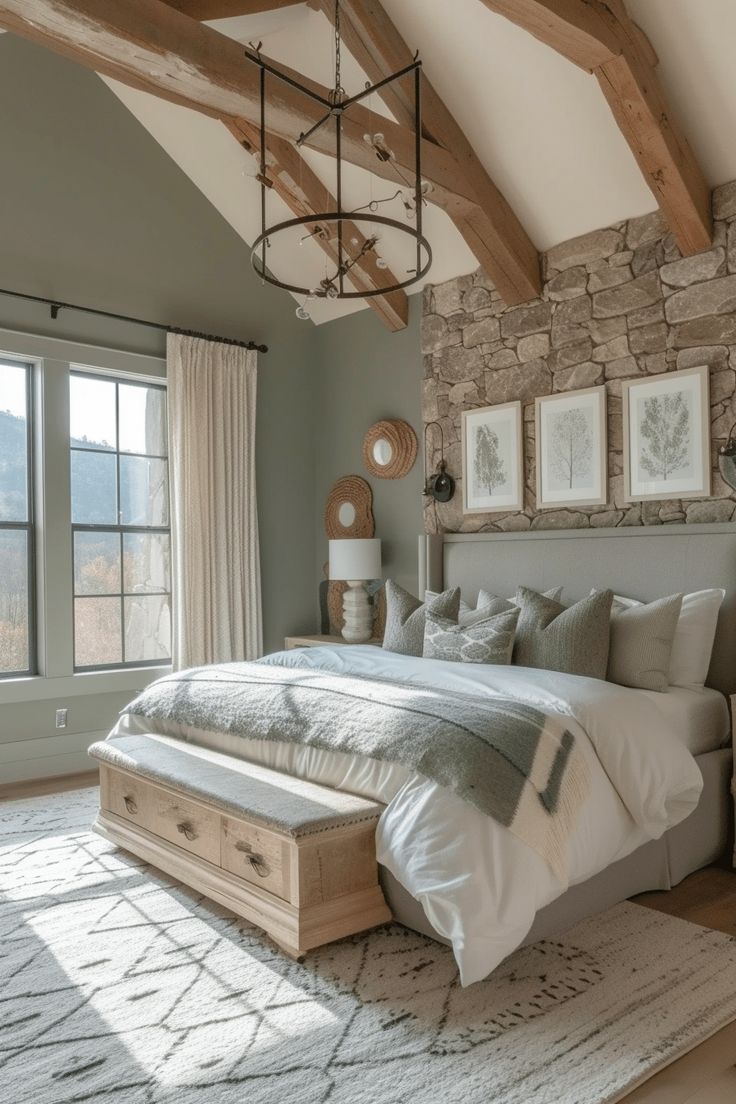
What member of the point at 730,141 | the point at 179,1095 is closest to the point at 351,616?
the point at 730,141

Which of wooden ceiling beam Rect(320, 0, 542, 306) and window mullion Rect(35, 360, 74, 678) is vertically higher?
wooden ceiling beam Rect(320, 0, 542, 306)

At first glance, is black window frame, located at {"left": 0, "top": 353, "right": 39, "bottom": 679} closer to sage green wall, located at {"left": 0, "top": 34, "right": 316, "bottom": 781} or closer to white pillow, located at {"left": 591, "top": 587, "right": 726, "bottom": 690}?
sage green wall, located at {"left": 0, "top": 34, "right": 316, "bottom": 781}

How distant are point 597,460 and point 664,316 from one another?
0.79 meters

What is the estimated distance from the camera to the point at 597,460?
4477 mm

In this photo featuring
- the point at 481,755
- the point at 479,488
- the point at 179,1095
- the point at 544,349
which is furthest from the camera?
the point at 479,488

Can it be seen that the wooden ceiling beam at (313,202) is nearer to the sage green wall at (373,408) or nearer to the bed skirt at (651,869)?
the sage green wall at (373,408)

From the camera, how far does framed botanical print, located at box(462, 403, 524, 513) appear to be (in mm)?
4898

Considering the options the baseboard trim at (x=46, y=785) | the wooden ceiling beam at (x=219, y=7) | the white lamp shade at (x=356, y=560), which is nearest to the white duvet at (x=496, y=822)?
the baseboard trim at (x=46, y=785)

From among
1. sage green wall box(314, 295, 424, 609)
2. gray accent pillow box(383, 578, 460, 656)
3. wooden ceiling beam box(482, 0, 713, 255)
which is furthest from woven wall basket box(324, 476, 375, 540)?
wooden ceiling beam box(482, 0, 713, 255)

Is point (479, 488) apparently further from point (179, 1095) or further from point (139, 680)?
point (179, 1095)

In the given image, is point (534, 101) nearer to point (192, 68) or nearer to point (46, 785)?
point (192, 68)

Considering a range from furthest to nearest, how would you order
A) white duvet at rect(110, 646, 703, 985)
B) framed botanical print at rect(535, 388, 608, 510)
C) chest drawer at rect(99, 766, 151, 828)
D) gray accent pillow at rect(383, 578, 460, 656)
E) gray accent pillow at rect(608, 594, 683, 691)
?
framed botanical print at rect(535, 388, 608, 510) < gray accent pillow at rect(383, 578, 460, 656) < gray accent pillow at rect(608, 594, 683, 691) < chest drawer at rect(99, 766, 151, 828) < white duvet at rect(110, 646, 703, 985)

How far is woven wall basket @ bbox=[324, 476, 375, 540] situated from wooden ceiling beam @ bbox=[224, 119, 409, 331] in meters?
1.12

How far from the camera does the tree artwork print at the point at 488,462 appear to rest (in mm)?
5004
